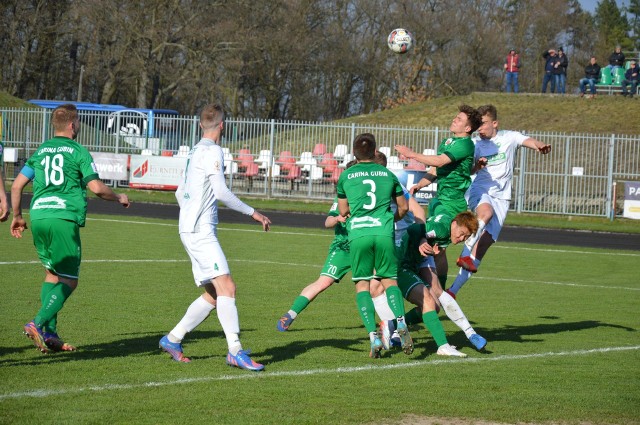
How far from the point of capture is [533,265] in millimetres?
18922

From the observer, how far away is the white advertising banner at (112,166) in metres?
34.3

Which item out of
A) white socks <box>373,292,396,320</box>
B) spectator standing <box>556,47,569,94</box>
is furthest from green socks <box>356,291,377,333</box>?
spectator standing <box>556,47,569,94</box>

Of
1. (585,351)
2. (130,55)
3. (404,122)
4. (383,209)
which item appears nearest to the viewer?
(383,209)

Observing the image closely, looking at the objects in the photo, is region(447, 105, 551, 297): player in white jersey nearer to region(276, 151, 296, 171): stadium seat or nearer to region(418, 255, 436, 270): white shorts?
region(418, 255, 436, 270): white shorts

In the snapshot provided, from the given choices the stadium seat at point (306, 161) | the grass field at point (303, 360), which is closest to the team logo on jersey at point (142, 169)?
the stadium seat at point (306, 161)

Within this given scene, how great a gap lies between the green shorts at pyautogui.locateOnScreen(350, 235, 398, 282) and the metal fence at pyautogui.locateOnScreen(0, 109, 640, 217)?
977 inches

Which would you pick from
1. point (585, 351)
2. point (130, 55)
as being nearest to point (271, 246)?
point (585, 351)

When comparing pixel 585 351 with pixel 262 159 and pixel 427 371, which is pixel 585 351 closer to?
pixel 427 371

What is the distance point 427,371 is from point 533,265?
10946 millimetres

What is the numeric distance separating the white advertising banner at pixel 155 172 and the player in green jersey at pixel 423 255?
24204 millimetres

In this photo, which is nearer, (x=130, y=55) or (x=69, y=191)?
(x=69, y=191)

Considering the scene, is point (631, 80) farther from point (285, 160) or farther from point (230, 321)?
point (230, 321)

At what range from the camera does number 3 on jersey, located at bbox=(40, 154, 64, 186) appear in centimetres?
824

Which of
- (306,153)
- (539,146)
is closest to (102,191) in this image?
(539,146)
